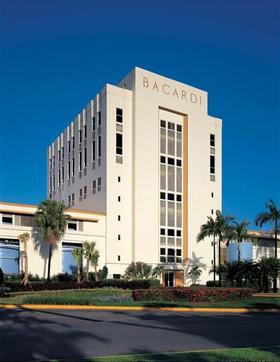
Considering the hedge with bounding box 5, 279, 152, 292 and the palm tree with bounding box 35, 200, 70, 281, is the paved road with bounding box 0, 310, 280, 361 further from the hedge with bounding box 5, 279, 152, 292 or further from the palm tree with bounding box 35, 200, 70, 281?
the palm tree with bounding box 35, 200, 70, 281

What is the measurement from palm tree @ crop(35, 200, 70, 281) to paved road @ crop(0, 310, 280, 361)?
31.2 metres

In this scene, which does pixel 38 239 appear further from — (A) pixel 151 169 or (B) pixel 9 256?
(A) pixel 151 169

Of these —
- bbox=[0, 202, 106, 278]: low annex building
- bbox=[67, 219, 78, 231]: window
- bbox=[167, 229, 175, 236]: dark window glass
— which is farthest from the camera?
bbox=[167, 229, 175, 236]: dark window glass

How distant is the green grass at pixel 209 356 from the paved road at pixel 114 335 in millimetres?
1011

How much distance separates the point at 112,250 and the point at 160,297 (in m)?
28.1

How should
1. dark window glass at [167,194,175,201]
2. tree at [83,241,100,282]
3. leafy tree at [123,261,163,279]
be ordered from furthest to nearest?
dark window glass at [167,194,175,201] < leafy tree at [123,261,163,279] < tree at [83,241,100,282]

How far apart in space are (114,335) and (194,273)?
4941 cm

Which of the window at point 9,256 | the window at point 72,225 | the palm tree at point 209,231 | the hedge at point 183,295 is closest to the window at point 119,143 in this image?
the window at point 72,225

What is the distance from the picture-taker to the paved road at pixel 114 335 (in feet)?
37.0

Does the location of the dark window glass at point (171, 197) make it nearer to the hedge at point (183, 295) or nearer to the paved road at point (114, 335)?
the hedge at point (183, 295)

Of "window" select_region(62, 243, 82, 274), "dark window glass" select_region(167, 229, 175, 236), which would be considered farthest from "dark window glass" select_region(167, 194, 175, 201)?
"window" select_region(62, 243, 82, 274)

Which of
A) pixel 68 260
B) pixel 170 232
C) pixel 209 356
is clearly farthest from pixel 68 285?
pixel 209 356

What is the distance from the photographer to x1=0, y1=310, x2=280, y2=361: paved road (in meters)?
11.3

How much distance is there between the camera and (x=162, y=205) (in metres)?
62.1
